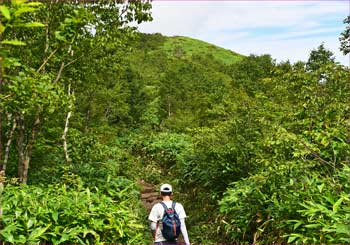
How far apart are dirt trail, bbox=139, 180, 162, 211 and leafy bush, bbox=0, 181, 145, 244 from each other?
670cm

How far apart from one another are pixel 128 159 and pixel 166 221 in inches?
283

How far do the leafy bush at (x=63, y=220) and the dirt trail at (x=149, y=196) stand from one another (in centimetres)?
670

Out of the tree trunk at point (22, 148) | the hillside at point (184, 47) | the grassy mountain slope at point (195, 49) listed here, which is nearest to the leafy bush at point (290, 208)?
the tree trunk at point (22, 148)

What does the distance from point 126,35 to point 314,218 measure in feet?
20.9

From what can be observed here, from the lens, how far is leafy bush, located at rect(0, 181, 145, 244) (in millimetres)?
5938

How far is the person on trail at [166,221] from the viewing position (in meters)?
5.84

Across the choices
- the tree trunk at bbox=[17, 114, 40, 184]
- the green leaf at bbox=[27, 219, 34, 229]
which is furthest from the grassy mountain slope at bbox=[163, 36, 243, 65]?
the green leaf at bbox=[27, 219, 34, 229]

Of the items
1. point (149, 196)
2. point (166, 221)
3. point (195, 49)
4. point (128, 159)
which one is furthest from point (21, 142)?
point (195, 49)

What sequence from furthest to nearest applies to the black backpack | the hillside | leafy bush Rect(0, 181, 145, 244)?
1. the hillside
2. leafy bush Rect(0, 181, 145, 244)
3. the black backpack

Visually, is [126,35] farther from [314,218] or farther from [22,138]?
[314,218]

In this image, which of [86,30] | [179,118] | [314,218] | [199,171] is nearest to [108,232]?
[314,218]

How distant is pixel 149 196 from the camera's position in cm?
1540

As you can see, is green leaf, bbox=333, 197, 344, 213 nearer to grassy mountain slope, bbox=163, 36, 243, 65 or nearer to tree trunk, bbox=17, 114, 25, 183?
tree trunk, bbox=17, 114, 25, 183

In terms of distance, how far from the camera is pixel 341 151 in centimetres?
789
